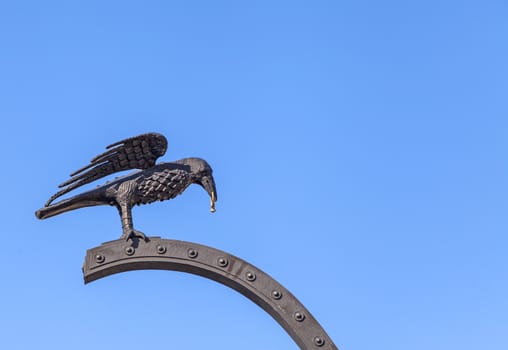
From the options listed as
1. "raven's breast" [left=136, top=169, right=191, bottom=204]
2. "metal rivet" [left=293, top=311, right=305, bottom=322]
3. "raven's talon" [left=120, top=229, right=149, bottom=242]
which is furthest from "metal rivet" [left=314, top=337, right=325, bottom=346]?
"raven's breast" [left=136, top=169, right=191, bottom=204]

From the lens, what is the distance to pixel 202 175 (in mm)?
6992

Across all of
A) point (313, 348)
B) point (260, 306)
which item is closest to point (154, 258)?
point (260, 306)

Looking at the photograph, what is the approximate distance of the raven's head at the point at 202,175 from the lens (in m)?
6.98

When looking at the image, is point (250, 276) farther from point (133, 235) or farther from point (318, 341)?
point (133, 235)

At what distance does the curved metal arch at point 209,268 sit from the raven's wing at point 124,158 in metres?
0.57

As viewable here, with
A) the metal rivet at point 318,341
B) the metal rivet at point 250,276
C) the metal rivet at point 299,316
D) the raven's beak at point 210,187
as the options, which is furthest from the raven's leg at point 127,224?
the metal rivet at point 318,341

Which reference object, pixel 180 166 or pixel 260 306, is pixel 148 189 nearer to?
pixel 180 166

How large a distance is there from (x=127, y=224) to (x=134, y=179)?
15.6 inches

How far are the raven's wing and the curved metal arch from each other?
0.57m

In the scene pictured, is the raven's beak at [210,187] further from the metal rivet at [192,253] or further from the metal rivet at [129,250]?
the metal rivet at [129,250]

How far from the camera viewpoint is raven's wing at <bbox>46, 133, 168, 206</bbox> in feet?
22.0

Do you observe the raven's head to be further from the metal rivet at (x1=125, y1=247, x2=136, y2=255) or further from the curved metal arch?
the metal rivet at (x1=125, y1=247, x2=136, y2=255)

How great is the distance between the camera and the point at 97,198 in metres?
6.70

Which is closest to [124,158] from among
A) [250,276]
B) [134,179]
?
[134,179]
